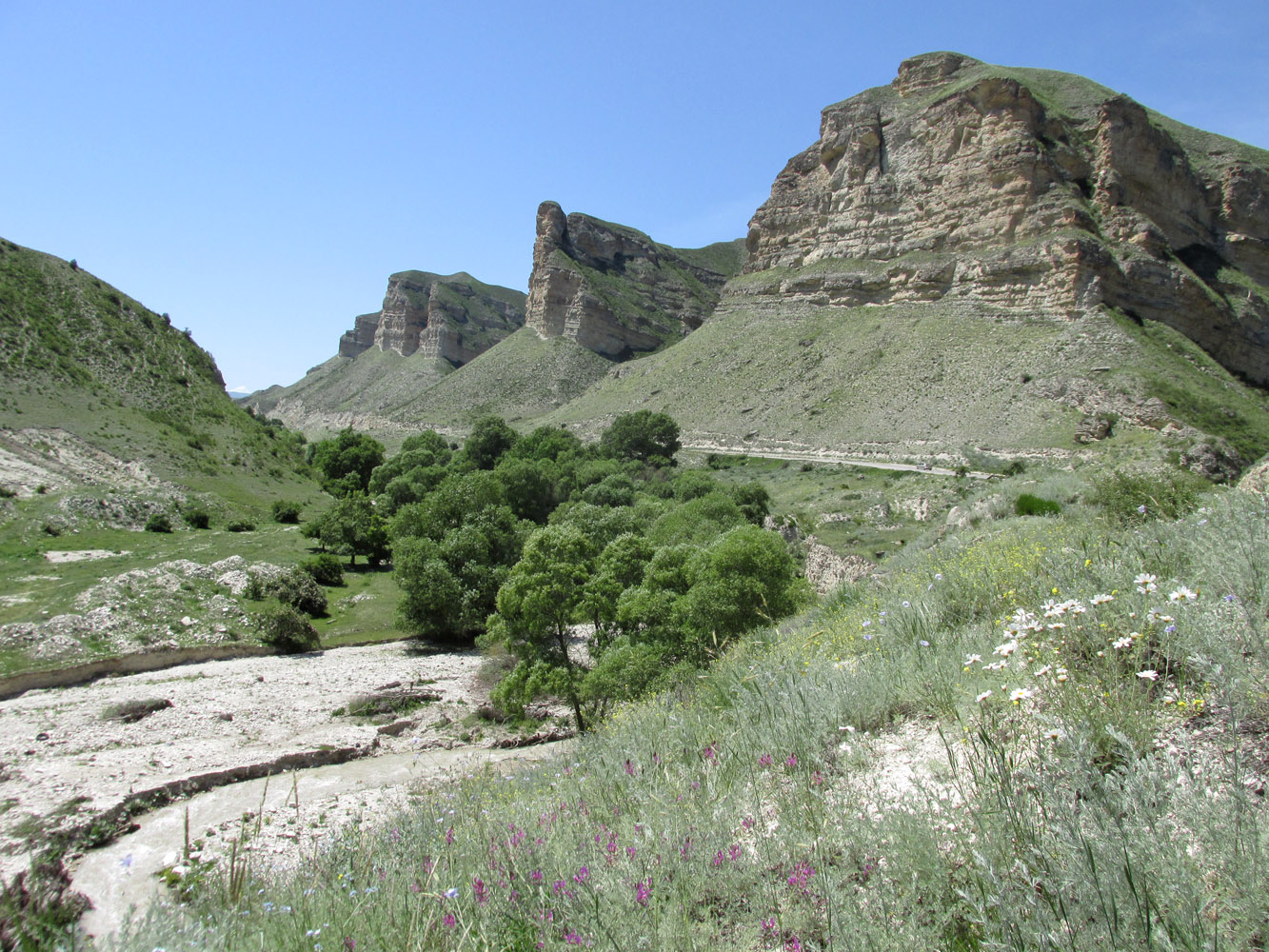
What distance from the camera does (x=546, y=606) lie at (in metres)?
17.9

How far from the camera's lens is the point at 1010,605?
21.8 ft

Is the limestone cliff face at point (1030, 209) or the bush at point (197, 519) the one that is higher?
the limestone cliff face at point (1030, 209)

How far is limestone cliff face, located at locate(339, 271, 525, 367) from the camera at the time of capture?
521 feet

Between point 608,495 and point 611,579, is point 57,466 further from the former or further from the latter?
point 611,579

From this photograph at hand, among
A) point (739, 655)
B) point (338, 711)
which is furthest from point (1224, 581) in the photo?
point (338, 711)

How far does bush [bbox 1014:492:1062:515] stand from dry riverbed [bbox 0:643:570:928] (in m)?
14.4

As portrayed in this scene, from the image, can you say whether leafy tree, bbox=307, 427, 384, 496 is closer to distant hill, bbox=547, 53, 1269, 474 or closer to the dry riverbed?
distant hill, bbox=547, 53, 1269, 474

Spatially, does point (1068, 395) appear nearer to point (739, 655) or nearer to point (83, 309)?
point (739, 655)

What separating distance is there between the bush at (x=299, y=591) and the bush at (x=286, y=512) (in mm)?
15426

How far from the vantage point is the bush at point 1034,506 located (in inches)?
681

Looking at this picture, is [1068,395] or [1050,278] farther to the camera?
[1050,278]

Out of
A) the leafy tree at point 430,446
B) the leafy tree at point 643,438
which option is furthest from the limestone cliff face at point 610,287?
the leafy tree at point 643,438

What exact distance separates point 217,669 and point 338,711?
665cm

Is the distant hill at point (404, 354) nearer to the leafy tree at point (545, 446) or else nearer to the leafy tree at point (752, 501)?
the leafy tree at point (545, 446)
